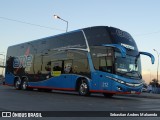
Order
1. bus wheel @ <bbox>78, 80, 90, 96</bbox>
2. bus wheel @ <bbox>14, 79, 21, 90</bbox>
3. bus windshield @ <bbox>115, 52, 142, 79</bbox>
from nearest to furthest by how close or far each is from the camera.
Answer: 1. bus windshield @ <bbox>115, 52, 142, 79</bbox>
2. bus wheel @ <bbox>78, 80, 90, 96</bbox>
3. bus wheel @ <bbox>14, 79, 21, 90</bbox>

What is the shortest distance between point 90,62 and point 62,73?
119 inches

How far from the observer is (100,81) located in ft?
60.7

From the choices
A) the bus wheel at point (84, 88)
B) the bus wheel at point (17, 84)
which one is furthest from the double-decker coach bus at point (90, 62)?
the bus wheel at point (17, 84)

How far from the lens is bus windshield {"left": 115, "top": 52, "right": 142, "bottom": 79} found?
59.2 feet

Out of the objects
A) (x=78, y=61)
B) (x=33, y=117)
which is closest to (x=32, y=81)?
(x=78, y=61)

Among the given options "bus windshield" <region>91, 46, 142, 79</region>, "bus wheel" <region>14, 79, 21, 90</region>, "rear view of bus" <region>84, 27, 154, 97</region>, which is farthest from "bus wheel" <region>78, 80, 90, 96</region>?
"bus wheel" <region>14, 79, 21, 90</region>

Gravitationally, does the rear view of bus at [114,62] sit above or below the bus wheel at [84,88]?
above

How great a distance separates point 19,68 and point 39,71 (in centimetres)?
350

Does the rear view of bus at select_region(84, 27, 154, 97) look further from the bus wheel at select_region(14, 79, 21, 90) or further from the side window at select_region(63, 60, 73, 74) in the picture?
the bus wheel at select_region(14, 79, 21, 90)

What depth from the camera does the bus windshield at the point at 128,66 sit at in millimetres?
18031

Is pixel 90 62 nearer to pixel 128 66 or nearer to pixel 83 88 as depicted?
pixel 83 88

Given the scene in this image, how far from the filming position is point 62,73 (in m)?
21.6

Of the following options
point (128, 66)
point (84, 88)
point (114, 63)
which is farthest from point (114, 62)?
point (84, 88)

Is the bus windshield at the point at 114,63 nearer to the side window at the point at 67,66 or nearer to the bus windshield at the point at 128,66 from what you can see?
the bus windshield at the point at 128,66
